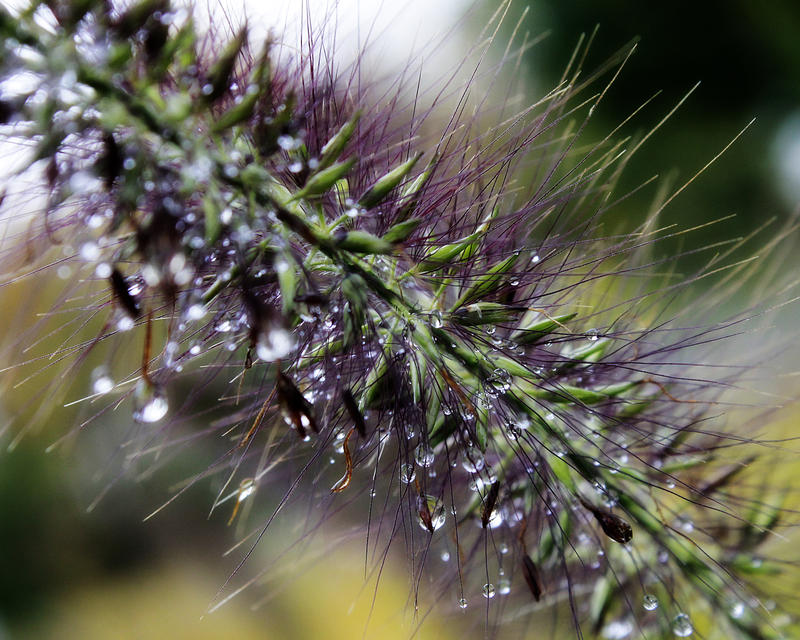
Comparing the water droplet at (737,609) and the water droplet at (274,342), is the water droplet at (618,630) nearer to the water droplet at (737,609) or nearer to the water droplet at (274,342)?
→ the water droplet at (737,609)

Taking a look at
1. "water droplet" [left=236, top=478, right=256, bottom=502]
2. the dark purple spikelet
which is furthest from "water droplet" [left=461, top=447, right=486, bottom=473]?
"water droplet" [left=236, top=478, right=256, bottom=502]

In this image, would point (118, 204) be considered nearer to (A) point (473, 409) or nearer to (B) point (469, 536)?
(A) point (473, 409)

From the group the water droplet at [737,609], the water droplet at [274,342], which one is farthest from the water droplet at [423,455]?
the water droplet at [737,609]

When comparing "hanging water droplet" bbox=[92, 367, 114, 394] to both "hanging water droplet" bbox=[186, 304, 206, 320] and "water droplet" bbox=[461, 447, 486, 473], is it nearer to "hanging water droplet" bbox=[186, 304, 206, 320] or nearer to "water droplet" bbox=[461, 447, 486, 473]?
"hanging water droplet" bbox=[186, 304, 206, 320]

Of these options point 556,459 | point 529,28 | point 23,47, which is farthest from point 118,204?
point 529,28

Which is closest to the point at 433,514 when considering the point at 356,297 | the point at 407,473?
the point at 407,473

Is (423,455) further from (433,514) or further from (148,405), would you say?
(148,405)
